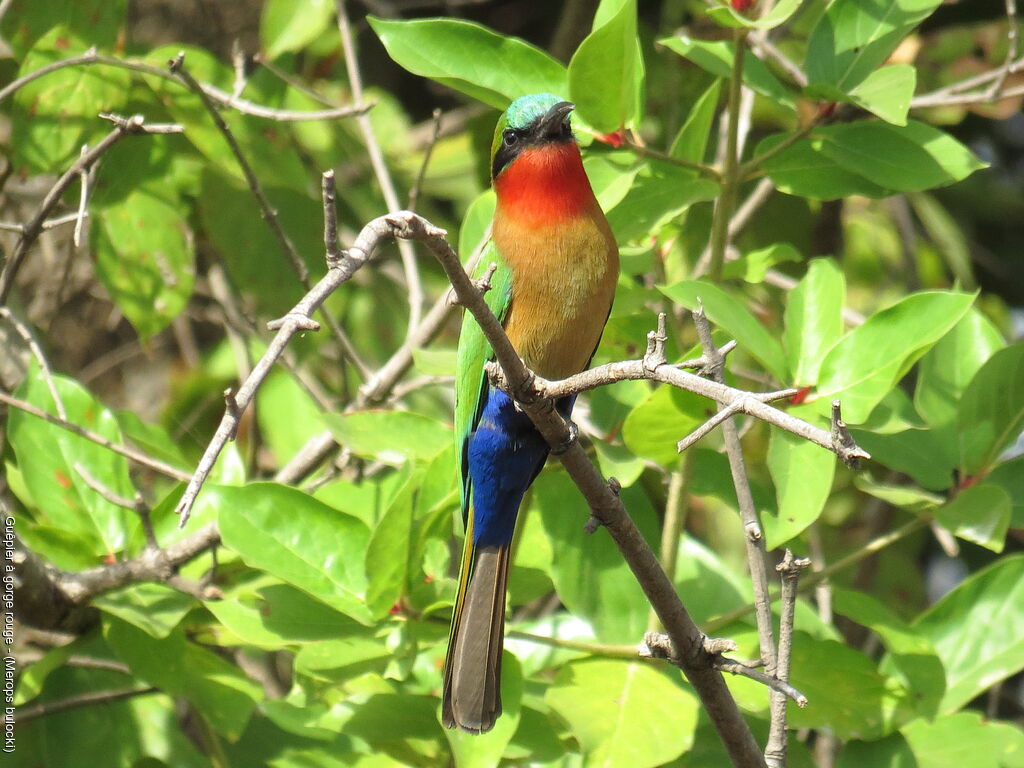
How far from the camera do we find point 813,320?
8.05 ft

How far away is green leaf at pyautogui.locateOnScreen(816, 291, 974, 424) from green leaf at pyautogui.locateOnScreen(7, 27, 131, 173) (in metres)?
1.94

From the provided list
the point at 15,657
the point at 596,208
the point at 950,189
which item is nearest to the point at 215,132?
the point at 596,208

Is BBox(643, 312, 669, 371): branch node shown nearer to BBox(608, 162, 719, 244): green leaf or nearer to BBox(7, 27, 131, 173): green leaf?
BBox(608, 162, 719, 244): green leaf

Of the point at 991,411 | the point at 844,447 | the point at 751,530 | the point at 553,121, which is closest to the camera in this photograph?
the point at 844,447

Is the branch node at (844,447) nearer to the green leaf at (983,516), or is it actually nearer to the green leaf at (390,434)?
the green leaf at (983,516)

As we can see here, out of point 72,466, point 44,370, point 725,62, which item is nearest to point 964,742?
point 725,62

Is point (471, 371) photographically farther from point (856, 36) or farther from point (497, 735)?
point (856, 36)

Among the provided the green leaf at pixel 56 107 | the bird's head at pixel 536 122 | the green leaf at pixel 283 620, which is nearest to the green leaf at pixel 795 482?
the green leaf at pixel 283 620

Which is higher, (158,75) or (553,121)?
(158,75)

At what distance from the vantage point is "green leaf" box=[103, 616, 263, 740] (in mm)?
2488

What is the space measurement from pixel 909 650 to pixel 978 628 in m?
0.23

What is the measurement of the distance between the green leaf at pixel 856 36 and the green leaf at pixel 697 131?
0.22 metres

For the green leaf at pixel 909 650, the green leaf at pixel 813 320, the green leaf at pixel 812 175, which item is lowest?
the green leaf at pixel 909 650

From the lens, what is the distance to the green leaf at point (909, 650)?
2.44 m
